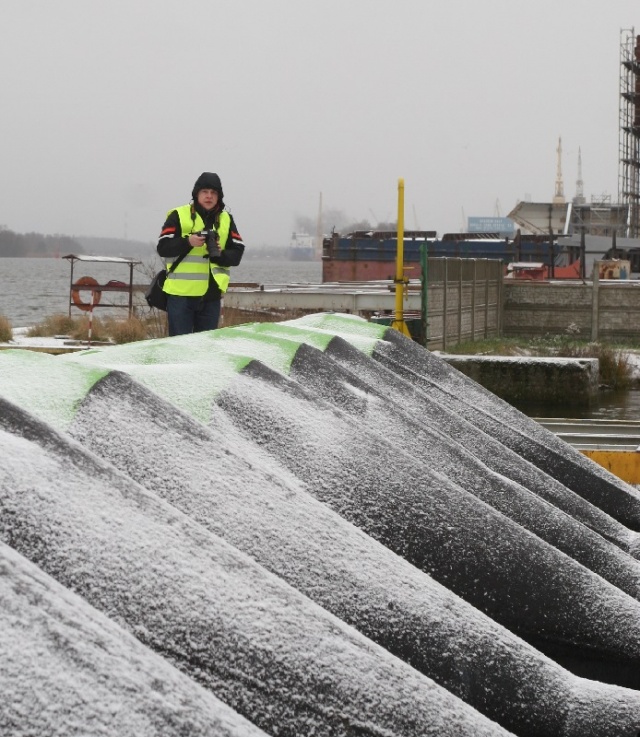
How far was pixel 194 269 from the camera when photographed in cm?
729

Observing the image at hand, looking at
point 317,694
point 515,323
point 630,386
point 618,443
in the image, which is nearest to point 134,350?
point 317,694

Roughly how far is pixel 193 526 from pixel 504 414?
10.3ft

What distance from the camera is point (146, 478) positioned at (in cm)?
227

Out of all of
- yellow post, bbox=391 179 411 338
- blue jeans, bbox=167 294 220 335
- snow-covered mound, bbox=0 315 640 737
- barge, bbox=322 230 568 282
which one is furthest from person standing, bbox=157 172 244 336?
barge, bbox=322 230 568 282

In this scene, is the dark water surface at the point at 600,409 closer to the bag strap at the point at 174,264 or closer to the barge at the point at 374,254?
the bag strap at the point at 174,264

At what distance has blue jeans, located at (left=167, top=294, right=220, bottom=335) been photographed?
24.0 ft

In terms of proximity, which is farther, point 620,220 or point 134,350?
point 620,220

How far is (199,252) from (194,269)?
0.37ft

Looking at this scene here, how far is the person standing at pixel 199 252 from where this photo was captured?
23.4ft

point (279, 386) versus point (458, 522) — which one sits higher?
point (279, 386)

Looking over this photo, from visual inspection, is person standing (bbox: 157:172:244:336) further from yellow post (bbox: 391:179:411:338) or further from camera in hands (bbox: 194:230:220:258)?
yellow post (bbox: 391:179:411:338)

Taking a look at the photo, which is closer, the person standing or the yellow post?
the person standing

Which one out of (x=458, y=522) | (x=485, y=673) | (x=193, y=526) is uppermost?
(x=193, y=526)

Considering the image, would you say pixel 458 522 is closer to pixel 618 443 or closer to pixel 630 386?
pixel 618 443
